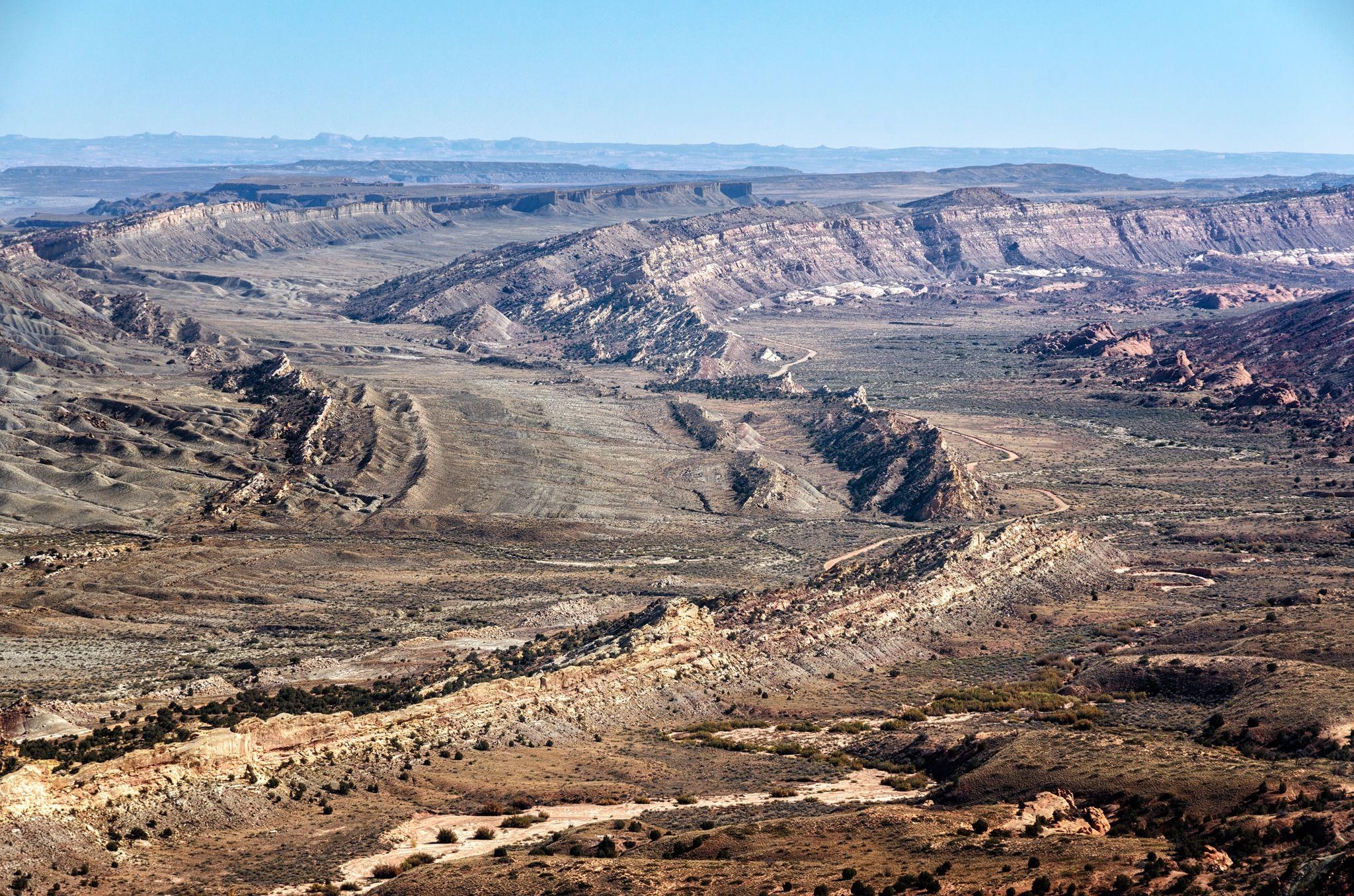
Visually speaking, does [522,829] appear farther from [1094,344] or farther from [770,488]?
[1094,344]

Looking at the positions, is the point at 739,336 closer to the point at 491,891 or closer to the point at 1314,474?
the point at 1314,474

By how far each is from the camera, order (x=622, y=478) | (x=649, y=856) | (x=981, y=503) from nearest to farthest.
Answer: (x=649, y=856) → (x=981, y=503) → (x=622, y=478)

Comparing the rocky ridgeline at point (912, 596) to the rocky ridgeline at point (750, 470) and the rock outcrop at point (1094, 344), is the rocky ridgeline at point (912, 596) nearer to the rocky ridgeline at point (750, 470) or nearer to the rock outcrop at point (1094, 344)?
the rocky ridgeline at point (750, 470)

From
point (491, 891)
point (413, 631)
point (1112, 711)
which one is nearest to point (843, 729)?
point (1112, 711)

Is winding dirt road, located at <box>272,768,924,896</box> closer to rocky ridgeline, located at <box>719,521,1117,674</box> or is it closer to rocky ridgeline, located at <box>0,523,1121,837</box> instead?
rocky ridgeline, located at <box>0,523,1121,837</box>

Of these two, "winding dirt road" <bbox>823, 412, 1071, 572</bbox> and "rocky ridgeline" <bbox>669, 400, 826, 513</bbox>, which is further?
"rocky ridgeline" <bbox>669, 400, 826, 513</bbox>

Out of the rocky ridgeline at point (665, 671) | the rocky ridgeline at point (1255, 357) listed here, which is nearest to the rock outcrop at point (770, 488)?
the rocky ridgeline at point (665, 671)

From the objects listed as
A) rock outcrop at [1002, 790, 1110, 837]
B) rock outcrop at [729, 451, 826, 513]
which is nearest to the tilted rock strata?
rock outcrop at [729, 451, 826, 513]

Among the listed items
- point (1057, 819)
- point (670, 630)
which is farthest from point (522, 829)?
point (670, 630)
